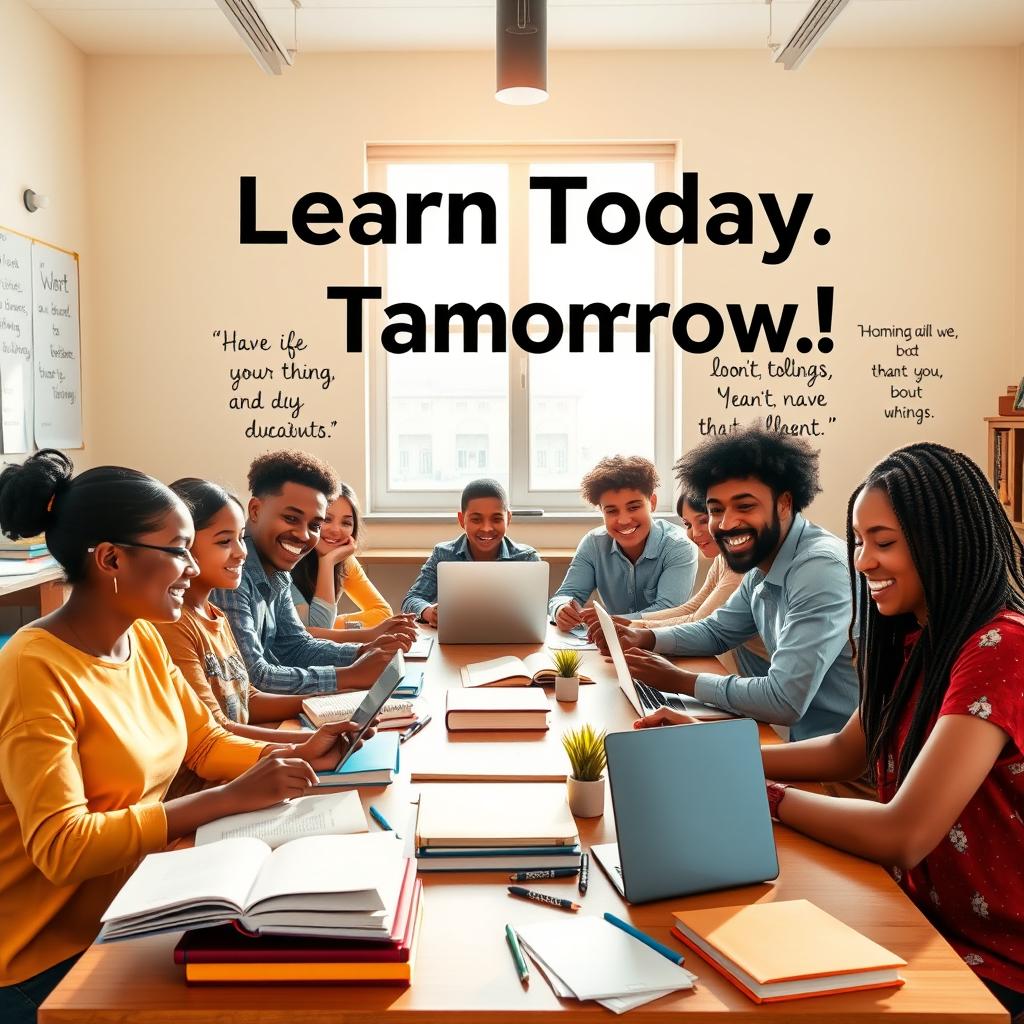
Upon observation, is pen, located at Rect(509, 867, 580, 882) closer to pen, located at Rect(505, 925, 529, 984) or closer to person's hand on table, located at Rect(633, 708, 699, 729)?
pen, located at Rect(505, 925, 529, 984)

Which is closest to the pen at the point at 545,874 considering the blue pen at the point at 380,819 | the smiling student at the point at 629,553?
the blue pen at the point at 380,819

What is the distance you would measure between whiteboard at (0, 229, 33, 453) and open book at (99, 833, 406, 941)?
3053mm

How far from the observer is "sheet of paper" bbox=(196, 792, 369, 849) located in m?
1.36

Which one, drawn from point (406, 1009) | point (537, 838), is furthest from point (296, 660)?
point (406, 1009)

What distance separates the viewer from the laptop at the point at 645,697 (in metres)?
2.02

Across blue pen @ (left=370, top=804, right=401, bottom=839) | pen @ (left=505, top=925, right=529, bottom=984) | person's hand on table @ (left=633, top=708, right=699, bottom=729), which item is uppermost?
person's hand on table @ (left=633, top=708, right=699, bottom=729)

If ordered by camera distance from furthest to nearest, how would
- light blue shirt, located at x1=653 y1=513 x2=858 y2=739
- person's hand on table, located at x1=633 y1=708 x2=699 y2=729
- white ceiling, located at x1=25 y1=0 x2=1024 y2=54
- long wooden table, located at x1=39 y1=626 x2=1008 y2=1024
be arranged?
white ceiling, located at x1=25 y1=0 x2=1024 y2=54
light blue shirt, located at x1=653 y1=513 x2=858 y2=739
person's hand on table, located at x1=633 y1=708 x2=699 y2=729
long wooden table, located at x1=39 y1=626 x2=1008 y2=1024

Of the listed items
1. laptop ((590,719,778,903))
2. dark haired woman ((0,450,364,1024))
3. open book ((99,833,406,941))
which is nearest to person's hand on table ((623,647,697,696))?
dark haired woman ((0,450,364,1024))

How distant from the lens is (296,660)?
108 inches

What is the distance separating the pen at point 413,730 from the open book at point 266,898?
74 centimetres

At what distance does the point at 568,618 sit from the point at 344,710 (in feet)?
3.75

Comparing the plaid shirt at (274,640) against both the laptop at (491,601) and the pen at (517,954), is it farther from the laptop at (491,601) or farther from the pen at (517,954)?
the pen at (517,954)

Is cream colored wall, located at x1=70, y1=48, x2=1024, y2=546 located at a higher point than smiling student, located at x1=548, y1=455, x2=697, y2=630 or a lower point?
higher

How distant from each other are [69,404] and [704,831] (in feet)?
12.2
